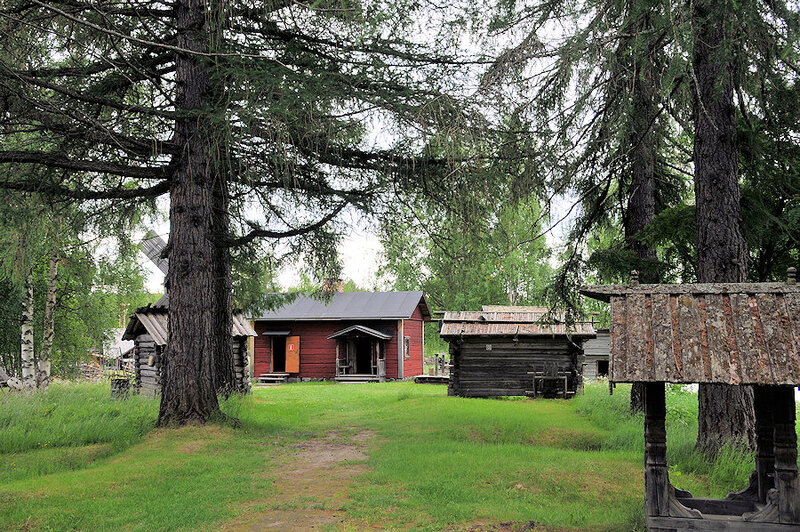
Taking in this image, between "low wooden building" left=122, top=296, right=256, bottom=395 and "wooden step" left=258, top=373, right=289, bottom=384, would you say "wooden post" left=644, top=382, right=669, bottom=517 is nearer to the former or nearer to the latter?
"low wooden building" left=122, top=296, right=256, bottom=395

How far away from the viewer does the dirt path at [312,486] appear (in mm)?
7203

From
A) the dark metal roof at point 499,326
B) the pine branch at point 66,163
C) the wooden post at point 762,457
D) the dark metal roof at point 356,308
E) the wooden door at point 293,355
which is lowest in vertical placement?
the wooden door at point 293,355

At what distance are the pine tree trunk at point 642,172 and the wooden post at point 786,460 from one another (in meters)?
3.90

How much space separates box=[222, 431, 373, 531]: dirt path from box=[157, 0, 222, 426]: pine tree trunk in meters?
2.45

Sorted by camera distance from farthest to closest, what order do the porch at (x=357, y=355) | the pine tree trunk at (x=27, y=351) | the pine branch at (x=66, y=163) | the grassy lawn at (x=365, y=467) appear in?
the porch at (x=357, y=355)
the pine tree trunk at (x=27, y=351)
the pine branch at (x=66, y=163)
the grassy lawn at (x=365, y=467)

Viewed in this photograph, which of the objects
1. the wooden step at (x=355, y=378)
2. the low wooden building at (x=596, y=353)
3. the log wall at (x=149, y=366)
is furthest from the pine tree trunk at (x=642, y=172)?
the low wooden building at (x=596, y=353)

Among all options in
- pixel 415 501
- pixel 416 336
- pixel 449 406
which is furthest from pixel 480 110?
pixel 416 336

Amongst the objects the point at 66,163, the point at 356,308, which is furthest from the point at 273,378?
the point at 66,163

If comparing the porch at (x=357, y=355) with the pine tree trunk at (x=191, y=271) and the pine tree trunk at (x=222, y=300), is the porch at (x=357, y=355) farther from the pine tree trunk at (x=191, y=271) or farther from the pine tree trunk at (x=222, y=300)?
the pine tree trunk at (x=191, y=271)

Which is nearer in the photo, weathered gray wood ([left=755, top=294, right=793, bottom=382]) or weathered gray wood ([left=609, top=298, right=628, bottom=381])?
weathered gray wood ([left=755, top=294, right=793, bottom=382])

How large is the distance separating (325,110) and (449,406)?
1045 centimetres

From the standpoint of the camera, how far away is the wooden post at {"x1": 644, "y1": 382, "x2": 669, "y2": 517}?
621 centimetres

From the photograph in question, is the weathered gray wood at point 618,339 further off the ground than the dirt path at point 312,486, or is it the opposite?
the weathered gray wood at point 618,339

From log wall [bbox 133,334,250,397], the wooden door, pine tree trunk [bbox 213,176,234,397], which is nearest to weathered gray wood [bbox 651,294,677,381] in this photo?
pine tree trunk [bbox 213,176,234,397]
